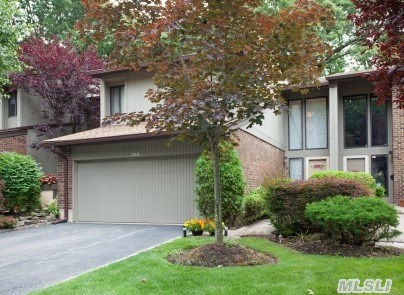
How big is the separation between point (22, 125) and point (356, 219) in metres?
18.1

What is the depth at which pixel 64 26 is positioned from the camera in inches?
1202

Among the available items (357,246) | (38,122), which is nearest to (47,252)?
(357,246)

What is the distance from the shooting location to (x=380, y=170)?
18.0 m

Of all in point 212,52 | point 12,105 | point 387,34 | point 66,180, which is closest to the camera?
point 387,34

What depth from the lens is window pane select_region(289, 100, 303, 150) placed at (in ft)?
65.7

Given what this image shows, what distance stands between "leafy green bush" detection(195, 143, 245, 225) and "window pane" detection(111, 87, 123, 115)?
6663mm

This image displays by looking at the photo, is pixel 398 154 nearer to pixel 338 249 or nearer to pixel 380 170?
pixel 380 170

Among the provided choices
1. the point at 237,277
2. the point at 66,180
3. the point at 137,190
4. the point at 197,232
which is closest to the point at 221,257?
the point at 237,277

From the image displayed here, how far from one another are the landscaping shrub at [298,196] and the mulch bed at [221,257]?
1.96 metres

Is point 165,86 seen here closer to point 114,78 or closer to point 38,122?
point 114,78

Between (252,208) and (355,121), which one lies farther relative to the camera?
(355,121)

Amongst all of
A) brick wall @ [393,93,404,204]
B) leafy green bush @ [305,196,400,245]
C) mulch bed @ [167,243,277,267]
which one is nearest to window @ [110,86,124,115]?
mulch bed @ [167,243,277,267]

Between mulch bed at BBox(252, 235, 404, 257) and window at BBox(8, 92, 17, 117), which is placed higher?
window at BBox(8, 92, 17, 117)

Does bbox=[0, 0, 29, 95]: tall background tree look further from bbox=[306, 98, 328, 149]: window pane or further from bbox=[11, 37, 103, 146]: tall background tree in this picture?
bbox=[306, 98, 328, 149]: window pane
